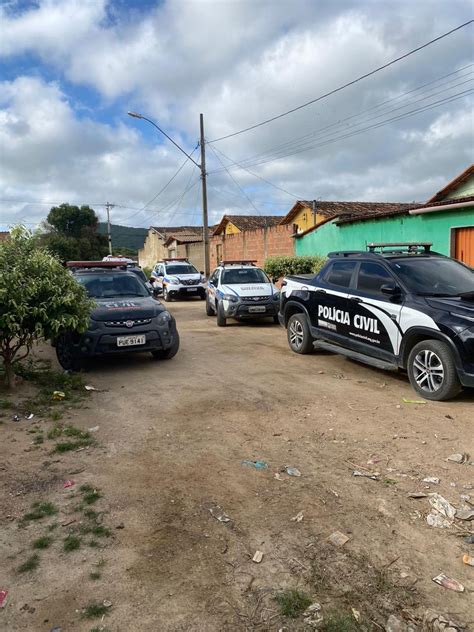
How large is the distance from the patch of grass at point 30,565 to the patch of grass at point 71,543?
16cm

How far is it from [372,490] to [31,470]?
8.67 feet

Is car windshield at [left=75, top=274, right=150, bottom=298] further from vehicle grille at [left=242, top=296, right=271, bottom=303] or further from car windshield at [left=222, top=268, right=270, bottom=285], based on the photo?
car windshield at [left=222, top=268, right=270, bottom=285]

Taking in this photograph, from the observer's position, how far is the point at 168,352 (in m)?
7.78

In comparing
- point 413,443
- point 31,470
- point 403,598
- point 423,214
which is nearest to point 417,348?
point 413,443

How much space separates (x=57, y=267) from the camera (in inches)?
235

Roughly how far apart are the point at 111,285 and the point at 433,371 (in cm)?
543

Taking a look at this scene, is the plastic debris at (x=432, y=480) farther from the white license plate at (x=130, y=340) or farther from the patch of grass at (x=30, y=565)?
the white license plate at (x=130, y=340)

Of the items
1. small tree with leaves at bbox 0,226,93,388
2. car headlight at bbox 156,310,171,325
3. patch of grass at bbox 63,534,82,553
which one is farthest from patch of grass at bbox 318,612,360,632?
car headlight at bbox 156,310,171,325

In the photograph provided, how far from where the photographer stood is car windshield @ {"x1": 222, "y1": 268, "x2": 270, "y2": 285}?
12.5 meters

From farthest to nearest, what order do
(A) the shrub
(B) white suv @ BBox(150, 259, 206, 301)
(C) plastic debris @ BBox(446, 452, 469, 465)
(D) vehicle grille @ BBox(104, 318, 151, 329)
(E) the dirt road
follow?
1. (B) white suv @ BBox(150, 259, 206, 301)
2. (A) the shrub
3. (D) vehicle grille @ BBox(104, 318, 151, 329)
4. (C) plastic debris @ BBox(446, 452, 469, 465)
5. (E) the dirt road

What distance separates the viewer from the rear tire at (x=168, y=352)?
7688 millimetres

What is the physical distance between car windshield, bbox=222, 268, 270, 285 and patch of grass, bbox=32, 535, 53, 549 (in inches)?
386

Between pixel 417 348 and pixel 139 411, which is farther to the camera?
pixel 417 348

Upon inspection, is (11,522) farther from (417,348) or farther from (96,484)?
(417,348)
